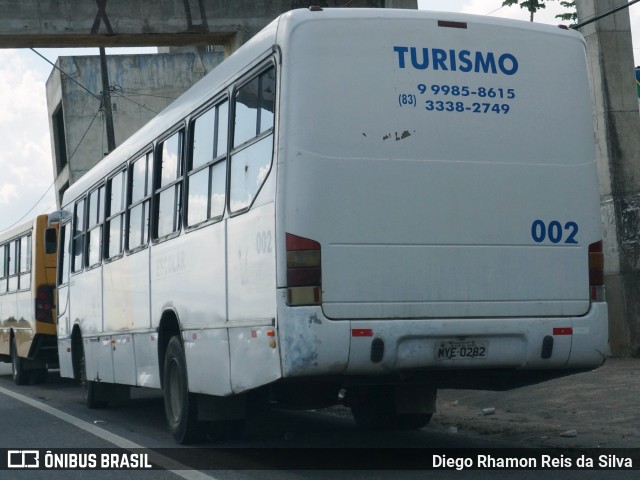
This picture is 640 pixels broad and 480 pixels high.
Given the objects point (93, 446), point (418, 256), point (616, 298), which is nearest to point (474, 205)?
point (418, 256)

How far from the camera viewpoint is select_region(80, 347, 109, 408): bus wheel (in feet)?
50.3

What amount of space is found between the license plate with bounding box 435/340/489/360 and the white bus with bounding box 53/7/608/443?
0.04ft

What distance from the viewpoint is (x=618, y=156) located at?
16.6m

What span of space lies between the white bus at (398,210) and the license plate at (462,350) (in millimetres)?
13

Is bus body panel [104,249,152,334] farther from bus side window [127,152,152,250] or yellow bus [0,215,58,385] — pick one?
yellow bus [0,215,58,385]

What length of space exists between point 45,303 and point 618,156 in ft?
33.3

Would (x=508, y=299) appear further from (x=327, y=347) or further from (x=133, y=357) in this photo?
(x=133, y=357)

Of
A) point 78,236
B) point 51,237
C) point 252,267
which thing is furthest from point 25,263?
point 252,267

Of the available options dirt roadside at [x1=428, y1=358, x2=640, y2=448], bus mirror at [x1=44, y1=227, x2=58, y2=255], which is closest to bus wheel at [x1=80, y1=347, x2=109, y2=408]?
bus mirror at [x1=44, y1=227, x2=58, y2=255]

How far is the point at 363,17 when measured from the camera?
27.9ft

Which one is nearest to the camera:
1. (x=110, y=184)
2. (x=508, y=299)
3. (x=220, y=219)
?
(x=508, y=299)

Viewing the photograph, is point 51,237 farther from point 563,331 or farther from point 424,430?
point 563,331

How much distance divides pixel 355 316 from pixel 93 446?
3925 millimetres

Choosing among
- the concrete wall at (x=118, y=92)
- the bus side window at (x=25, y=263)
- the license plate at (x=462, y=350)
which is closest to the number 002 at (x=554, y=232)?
the license plate at (x=462, y=350)
